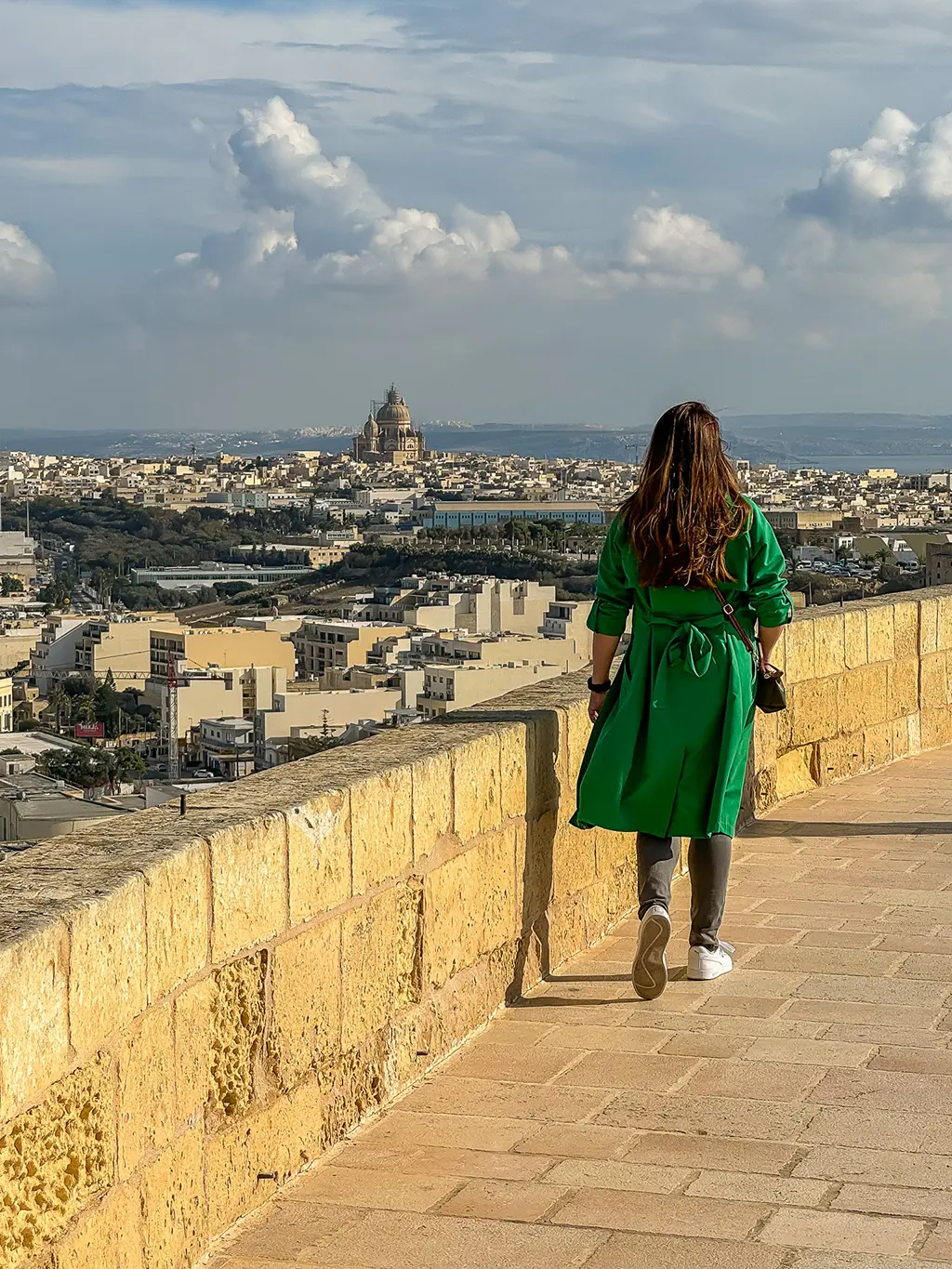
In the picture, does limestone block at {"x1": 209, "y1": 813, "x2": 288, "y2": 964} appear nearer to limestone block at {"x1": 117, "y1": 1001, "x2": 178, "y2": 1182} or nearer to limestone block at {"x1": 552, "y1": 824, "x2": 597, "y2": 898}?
limestone block at {"x1": 117, "y1": 1001, "x2": 178, "y2": 1182}

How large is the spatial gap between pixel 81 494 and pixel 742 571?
130 m

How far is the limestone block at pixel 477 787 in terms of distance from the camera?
3578 mm

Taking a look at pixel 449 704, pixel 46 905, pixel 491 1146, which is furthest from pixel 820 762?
pixel 449 704

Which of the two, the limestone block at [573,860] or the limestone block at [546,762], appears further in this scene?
the limestone block at [573,860]

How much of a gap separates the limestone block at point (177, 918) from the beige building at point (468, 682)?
2893 cm

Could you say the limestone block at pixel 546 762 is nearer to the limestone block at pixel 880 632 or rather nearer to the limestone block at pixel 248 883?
the limestone block at pixel 248 883

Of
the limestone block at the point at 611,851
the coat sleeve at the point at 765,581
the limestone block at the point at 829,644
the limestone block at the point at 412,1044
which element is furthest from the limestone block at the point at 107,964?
the limestone block at the point at 829,644

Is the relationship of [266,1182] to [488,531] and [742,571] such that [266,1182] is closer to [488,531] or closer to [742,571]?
[742,571]

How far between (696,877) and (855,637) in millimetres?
3095

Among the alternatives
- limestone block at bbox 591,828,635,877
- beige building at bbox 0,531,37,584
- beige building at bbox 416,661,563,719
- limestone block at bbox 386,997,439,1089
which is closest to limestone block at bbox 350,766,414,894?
limestone block at bbox 386,997,439,1089

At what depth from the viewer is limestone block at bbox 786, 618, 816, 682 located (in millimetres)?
6285

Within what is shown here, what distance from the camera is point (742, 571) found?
3.71 m

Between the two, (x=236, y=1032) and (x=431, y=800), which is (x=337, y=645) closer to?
(x=431, y=800)

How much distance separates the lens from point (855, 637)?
6.85 m
